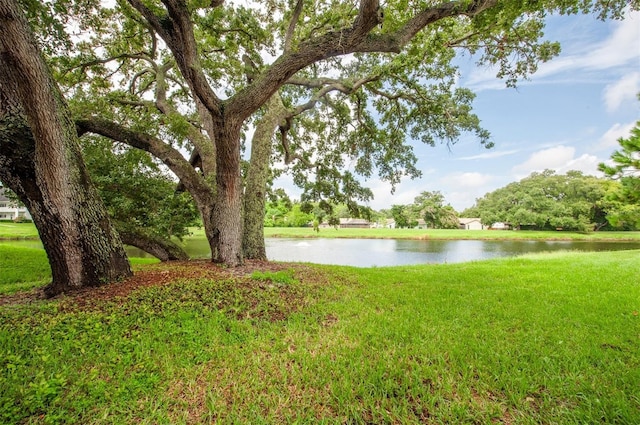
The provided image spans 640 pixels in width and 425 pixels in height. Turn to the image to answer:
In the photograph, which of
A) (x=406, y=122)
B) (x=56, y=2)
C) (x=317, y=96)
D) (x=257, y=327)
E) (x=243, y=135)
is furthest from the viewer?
(x=243, y=135)

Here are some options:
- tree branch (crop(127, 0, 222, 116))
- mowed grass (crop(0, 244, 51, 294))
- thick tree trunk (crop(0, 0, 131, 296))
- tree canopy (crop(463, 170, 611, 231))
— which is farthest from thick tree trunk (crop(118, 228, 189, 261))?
tree canopy (crop(463, 170, 611, 231))

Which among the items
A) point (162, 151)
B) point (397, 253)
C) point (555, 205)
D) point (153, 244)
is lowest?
point (397, 253)

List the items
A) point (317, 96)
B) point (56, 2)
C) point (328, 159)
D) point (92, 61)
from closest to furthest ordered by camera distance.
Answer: point (56, 2) < point (92, 61) < point (317, 96) < point (328, 159)

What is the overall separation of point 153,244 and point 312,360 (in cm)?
560

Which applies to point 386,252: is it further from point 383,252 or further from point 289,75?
point 289,75

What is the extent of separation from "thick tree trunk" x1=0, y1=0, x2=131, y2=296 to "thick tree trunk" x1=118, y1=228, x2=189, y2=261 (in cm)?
240

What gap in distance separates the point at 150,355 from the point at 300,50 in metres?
3.92

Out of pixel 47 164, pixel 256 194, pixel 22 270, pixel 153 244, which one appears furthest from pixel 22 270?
pixel 256 194

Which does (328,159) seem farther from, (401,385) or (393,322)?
(401,385)

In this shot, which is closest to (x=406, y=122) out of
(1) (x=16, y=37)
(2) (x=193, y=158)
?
(2) (x=193, y=158)

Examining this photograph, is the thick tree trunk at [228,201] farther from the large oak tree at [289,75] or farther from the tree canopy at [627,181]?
the tree canopy at [627,181]

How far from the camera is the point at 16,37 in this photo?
281 cm

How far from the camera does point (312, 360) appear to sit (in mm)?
2170

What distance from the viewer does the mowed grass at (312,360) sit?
5.41ft
